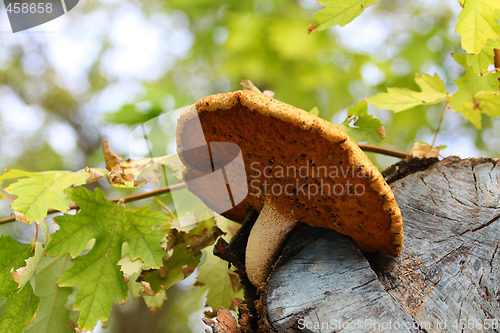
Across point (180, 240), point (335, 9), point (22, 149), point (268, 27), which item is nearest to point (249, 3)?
point (268, 27)

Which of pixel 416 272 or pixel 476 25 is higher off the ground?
pixel 476 25

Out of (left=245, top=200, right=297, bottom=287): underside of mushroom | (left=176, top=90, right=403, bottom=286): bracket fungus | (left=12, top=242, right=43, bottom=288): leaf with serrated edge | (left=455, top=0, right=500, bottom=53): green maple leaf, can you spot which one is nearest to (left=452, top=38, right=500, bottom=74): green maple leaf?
(left=455, top=0, right=500, bottom=53): green maple leaf

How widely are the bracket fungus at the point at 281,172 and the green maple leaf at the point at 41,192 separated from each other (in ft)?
1.26

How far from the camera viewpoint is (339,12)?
1.23 m

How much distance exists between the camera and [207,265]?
1674 millimetres

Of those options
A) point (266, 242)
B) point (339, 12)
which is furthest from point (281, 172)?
point (339, 12)

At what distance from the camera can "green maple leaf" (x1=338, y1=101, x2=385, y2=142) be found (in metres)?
1.36

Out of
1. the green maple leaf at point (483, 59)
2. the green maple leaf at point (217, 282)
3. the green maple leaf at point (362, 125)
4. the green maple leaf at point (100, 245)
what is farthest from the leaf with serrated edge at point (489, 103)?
the green maple leaf at point (100, 245)

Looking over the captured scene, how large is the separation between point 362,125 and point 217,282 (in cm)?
86

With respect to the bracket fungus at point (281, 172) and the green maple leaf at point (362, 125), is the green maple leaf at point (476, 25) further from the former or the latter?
the bracket fungus at point (281, 172)

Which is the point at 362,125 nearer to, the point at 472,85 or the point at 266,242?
the point at 472,85

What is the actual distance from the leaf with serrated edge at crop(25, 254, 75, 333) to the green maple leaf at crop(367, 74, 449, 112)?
1.34 meters

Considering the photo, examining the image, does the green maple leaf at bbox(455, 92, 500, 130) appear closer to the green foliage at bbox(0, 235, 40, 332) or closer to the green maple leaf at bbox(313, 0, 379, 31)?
the green maple leaf at bbox(313, 0, 379, 31)

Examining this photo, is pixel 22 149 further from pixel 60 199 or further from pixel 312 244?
pixel 312 244
